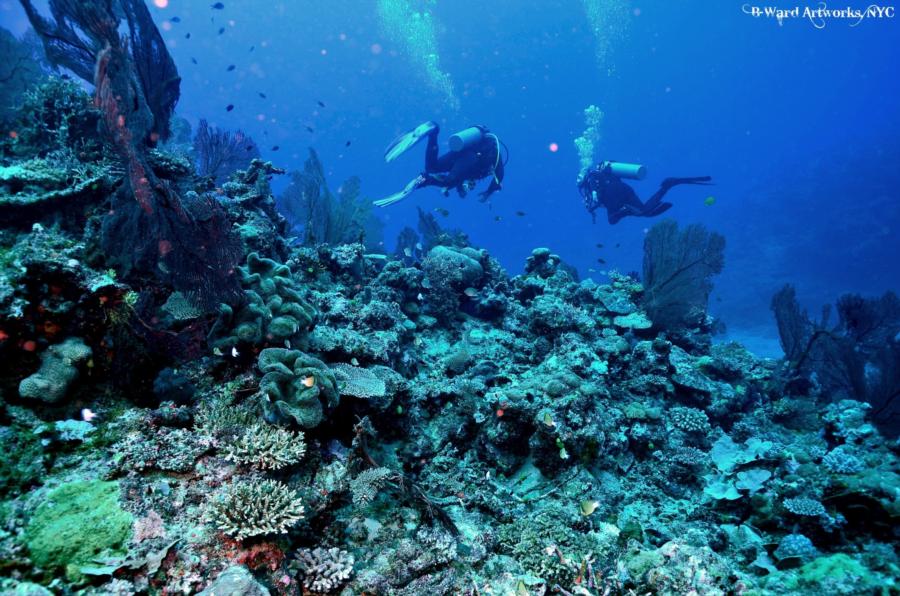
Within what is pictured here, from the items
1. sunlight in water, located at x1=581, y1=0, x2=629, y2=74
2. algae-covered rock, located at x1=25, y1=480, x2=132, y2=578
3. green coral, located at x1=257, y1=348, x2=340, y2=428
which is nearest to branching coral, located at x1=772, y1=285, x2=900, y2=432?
green coral, located at x1=257, y1=348, x2=340, y2=428

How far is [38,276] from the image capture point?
3.55 m

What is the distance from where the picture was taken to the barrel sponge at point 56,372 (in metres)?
3.29

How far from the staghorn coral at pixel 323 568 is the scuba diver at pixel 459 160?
32.0 ft

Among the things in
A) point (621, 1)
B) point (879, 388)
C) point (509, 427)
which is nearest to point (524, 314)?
point (509, 427)

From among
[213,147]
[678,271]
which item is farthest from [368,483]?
[213,147]

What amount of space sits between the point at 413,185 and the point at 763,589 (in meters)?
11.0

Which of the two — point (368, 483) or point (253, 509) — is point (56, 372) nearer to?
point (253, 509)

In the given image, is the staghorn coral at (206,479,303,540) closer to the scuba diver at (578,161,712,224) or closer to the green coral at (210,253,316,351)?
the green coral at (210,253,316,351)

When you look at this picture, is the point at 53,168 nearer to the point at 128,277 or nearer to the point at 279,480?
the point at 128,277

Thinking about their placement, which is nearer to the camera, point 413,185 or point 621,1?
point 413,185

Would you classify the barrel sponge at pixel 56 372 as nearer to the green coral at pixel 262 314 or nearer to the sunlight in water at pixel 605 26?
the green coral at pixel 262 314

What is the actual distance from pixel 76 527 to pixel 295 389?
1665 millimetres

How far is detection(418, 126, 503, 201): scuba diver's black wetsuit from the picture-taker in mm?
12227

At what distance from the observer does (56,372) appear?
134 inches
